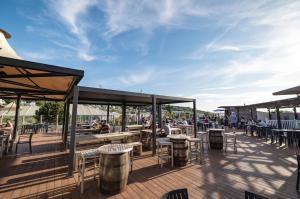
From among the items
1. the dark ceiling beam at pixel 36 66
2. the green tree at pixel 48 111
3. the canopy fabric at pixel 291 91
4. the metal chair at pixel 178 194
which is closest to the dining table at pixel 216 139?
the canopy fabric at pixel 291 91

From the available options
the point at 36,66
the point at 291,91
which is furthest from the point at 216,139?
the point at 36,66

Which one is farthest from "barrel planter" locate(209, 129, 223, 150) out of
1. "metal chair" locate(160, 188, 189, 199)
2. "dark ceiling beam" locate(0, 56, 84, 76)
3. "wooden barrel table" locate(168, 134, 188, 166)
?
"dark ceiling beam" locate(0, 56, 84, 76)

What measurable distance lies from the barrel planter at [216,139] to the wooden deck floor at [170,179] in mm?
1577

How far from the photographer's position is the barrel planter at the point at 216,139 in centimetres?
686

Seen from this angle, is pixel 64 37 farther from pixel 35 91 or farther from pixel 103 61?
pixel 103 61

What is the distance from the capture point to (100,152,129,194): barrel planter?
2.89m

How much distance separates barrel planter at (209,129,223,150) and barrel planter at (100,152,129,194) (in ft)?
17.6

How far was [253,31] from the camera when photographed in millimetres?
5703

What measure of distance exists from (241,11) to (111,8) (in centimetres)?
452

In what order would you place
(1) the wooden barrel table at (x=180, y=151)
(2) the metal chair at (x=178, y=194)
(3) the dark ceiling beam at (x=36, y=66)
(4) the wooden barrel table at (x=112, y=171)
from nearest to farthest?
(2) the metal chair at (x=178, y=194), (4) the wooden barrel table at (x=112, y=171), (3) the dark ceiling beam at (x=36, y=66), (1) the wooden barrel table at (x=180, y=151)

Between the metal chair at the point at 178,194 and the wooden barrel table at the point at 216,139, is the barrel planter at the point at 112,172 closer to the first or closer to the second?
the metal chair at the point at 178,194

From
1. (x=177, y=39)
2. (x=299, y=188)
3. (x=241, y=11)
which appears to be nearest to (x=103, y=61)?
(x=177, y=39)

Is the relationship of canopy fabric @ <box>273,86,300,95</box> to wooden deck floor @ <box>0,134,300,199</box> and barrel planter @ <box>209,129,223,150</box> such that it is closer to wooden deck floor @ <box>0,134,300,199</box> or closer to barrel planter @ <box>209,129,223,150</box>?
wooden deck floor @ <box>0,134,300,199</box>

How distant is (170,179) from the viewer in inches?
144
